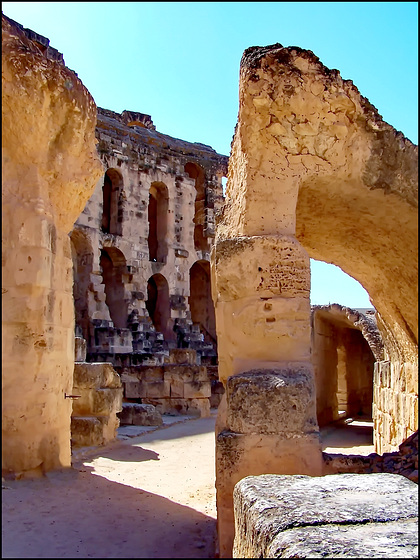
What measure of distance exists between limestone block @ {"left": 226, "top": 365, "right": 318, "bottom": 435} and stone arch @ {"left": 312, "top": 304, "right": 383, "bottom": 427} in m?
4.78

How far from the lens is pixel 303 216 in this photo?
4996 mm

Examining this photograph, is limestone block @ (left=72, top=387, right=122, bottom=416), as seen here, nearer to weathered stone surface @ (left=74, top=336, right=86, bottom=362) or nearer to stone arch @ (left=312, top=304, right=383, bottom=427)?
weathered stone surface @ (left=74, top=336, right=86, bottom=362)

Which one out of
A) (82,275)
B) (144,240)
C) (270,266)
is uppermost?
(144,240)

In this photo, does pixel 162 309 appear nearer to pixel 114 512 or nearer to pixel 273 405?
pixel 114 512

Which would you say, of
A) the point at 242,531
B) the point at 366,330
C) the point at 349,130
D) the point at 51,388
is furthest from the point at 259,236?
the point at 366,330

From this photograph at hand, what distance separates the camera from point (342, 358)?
13.7 m

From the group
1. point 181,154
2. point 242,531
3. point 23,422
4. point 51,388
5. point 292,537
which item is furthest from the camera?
point 181,154

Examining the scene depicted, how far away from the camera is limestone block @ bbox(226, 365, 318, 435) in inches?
142

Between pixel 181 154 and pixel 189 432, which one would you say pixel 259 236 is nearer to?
pixel 189 432

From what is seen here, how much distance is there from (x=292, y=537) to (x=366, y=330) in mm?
7002

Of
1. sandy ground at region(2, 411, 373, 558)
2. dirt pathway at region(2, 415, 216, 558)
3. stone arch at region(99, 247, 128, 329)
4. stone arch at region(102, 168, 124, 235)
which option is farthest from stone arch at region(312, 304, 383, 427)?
stone arch at region(102, 168, 124, 235)

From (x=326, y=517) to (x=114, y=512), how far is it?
246 centimetres

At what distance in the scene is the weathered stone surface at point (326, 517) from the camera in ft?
6.94

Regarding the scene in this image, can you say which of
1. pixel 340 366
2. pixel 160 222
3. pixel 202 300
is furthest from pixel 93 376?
pixel 202 300
